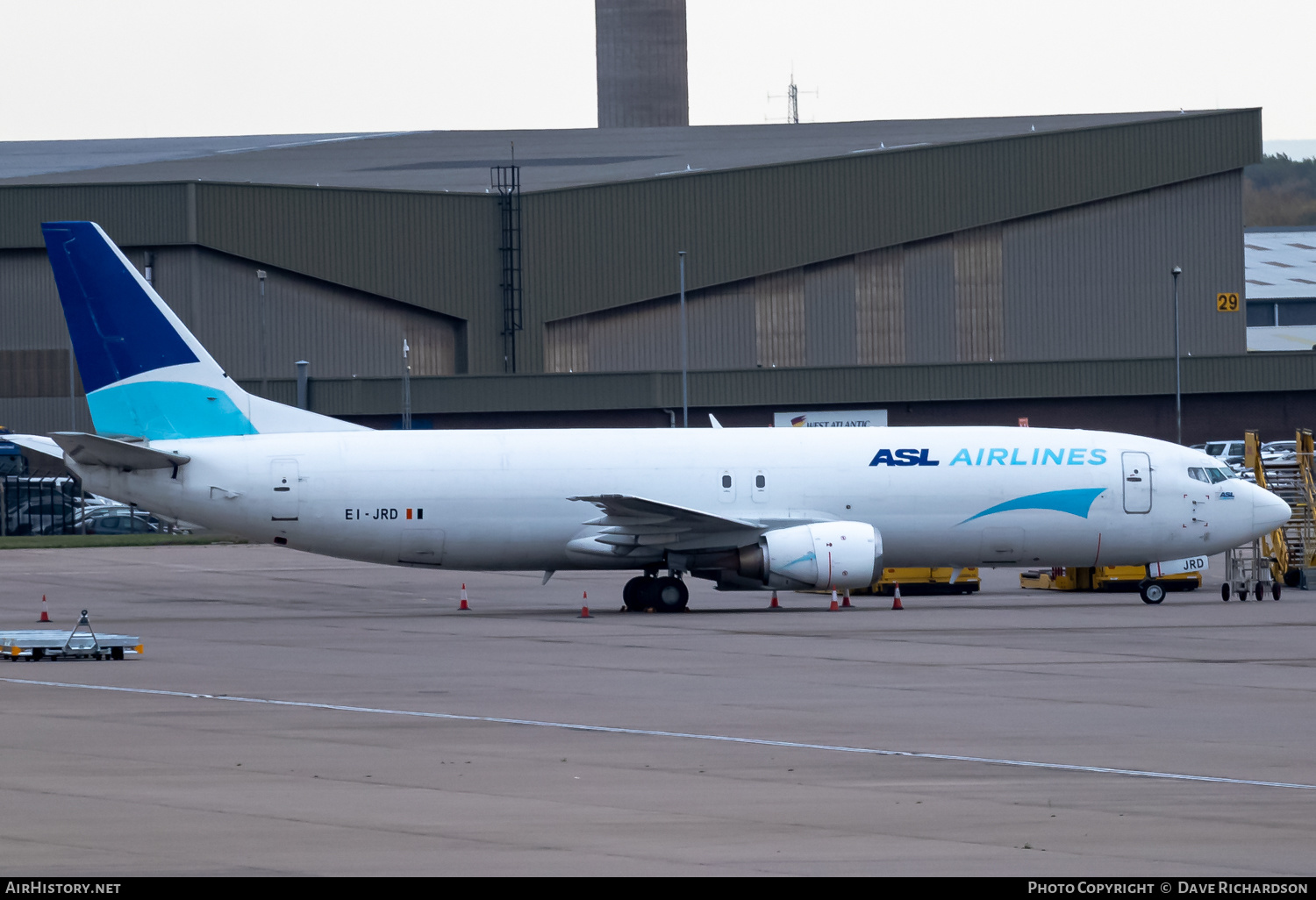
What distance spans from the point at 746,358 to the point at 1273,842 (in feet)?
210

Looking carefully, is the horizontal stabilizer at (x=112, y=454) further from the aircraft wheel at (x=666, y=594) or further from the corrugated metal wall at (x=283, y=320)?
the corrugated metal wall at (x=283, y=320)

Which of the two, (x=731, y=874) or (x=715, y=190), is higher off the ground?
(x=715, y=190)

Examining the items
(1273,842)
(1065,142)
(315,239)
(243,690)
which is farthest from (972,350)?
(1273,842)

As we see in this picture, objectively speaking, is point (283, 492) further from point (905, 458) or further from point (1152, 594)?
point (1152, 594)

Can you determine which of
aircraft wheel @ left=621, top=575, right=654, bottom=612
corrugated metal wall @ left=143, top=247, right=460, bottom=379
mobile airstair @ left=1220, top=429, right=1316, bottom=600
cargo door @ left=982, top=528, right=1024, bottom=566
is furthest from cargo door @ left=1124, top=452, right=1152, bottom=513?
corrugated metal wall @ left=143, top=247, right=460, bottom=379

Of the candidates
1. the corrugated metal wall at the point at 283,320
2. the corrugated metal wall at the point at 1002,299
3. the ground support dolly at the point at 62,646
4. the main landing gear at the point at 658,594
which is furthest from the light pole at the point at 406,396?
the ground support dolly at the point at 62,646

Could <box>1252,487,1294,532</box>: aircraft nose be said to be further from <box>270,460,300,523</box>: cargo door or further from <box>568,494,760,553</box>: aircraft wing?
<box>270,460,300,523</box>: cargo door

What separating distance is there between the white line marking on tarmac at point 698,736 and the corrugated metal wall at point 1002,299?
55.1m

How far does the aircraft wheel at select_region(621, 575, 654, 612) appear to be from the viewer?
30.7m

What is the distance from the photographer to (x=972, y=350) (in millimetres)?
76062

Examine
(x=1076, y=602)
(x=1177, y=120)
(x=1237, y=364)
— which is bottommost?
(x=1076, y=602)

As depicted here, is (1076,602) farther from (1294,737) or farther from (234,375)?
(234,375)

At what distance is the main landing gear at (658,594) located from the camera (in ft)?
100
